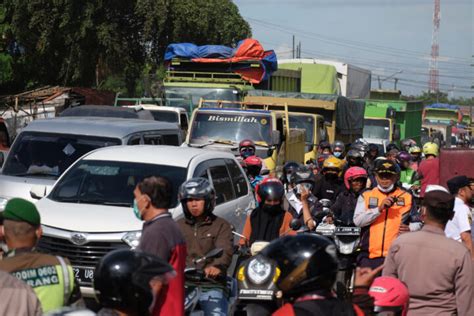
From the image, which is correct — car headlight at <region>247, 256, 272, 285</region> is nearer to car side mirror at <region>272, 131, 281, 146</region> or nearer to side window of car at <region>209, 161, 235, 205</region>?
side window of car at <region>209, 161, 235, 205</region>

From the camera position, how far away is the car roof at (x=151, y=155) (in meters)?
10.2

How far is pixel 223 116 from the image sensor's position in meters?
19.9

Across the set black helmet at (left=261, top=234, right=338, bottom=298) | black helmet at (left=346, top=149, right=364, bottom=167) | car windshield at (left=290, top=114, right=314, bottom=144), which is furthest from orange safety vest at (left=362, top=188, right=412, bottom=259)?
car windshield at (left=290, top=114, right=314, bottom=144)

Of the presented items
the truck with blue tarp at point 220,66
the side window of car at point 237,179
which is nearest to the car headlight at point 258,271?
the side window of car at point 237,179

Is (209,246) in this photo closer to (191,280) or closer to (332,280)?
(191,280)

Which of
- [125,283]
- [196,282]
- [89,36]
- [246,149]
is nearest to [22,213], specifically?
[125,283]

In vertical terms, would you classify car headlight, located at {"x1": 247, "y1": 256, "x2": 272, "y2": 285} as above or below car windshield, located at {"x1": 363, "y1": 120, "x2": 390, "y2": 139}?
above

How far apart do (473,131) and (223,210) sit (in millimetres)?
44176

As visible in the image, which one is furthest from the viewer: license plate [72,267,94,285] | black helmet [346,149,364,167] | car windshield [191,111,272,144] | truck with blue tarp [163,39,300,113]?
truck with blue tarp [163,39,300,113]

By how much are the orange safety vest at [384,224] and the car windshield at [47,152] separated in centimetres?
520

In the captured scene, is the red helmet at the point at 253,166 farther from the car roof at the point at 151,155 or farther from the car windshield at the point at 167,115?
the car windshield at the point at 167,115

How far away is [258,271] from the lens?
24.1ft

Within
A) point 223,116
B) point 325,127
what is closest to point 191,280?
point 223,116

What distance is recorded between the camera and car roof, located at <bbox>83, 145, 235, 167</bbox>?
10.2m
